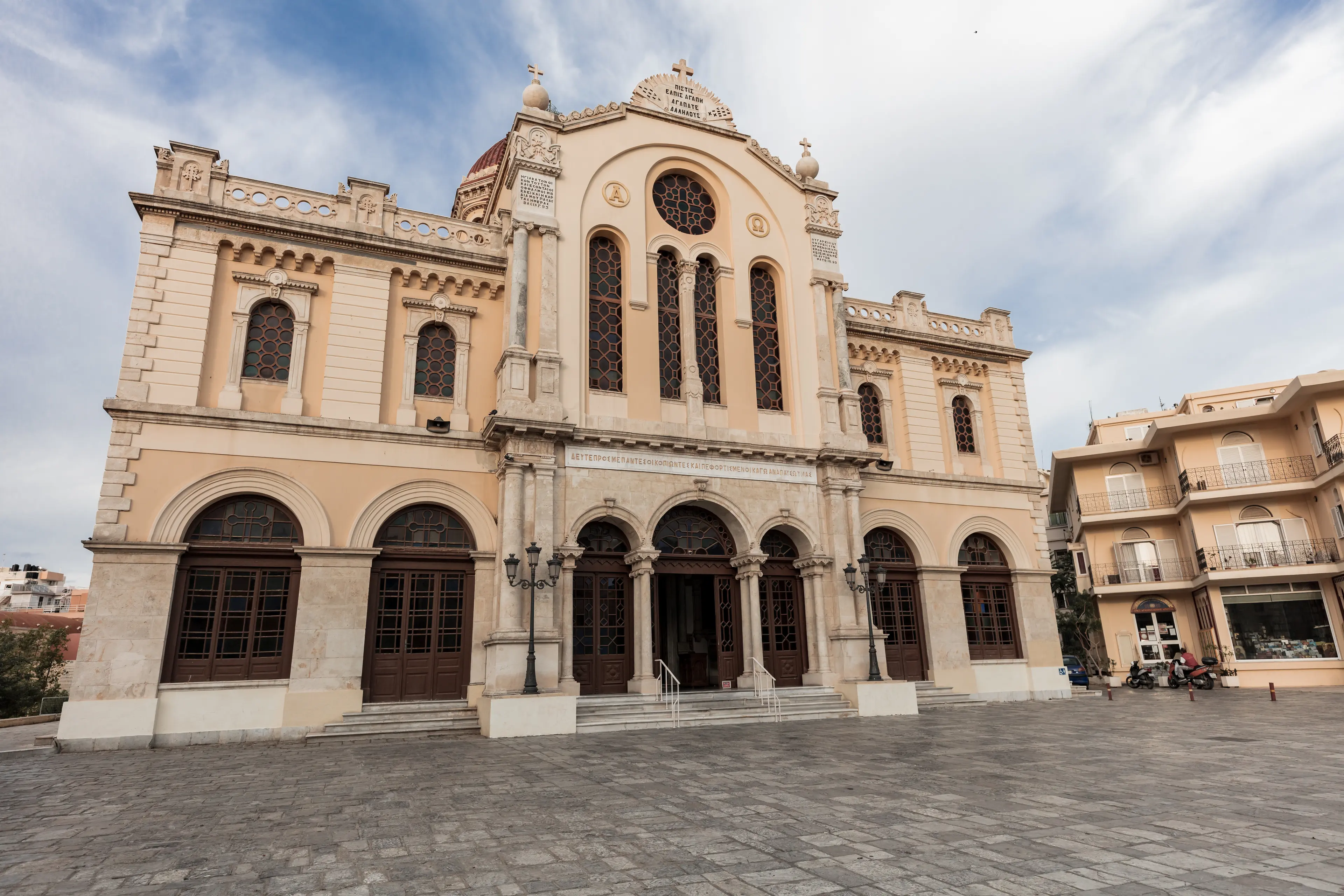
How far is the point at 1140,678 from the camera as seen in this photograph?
86.9ft

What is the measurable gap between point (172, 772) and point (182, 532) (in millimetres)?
5661

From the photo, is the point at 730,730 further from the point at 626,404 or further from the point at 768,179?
the point at 768,179

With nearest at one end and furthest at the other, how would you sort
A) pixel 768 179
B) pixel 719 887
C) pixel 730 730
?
pixel 719 887
pixel 730 730
pixel 768 179

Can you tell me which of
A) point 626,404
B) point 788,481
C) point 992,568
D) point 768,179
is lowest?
point 992,568

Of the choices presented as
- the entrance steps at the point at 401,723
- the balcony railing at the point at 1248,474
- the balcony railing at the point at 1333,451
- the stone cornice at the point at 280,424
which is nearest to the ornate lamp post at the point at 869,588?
the entrance steps at the point at 401,723

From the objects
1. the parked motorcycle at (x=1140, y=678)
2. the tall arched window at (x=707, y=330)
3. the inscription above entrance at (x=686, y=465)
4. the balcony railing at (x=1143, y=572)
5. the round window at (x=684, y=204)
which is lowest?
the parked motorcycle at (x=1140, y=678)

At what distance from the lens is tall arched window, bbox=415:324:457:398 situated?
17.4 meters

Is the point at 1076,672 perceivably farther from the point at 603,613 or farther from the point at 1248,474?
the point at 603,613

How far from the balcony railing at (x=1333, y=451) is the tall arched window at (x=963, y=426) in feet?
39.6

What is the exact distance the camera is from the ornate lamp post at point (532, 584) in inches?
557

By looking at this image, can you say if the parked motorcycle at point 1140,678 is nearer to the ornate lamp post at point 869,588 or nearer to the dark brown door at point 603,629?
the ornate lamp post at point 869,588

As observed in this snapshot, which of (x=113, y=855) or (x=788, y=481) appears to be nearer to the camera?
(x=113, y=855)

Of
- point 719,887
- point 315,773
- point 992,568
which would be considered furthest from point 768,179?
point 719,887

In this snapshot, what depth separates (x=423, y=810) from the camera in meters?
7.39
